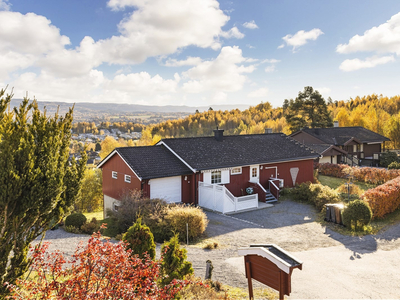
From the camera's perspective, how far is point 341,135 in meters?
43.8

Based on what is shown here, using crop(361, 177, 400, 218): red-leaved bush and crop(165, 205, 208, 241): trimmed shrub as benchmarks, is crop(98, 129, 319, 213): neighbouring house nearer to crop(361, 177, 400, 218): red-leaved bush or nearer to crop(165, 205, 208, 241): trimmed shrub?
crop(165, 205, 208, 241): trimmed shrub

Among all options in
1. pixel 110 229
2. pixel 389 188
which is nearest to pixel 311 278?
pixel 110 229

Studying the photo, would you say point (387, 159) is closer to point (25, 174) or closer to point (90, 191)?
point (90, 191)

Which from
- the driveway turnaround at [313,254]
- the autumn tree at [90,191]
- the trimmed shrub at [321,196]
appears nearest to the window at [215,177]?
the driveway turnaround at [313,254]

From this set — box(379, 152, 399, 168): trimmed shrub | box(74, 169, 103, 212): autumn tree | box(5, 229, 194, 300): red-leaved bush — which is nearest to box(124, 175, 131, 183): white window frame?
box(5, 229, 194, 300): red-leaved bush

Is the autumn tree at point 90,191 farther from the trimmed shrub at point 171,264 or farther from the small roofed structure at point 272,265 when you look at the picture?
the small roofed structure at point 272,265

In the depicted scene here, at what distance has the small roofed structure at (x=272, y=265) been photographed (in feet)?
22.5

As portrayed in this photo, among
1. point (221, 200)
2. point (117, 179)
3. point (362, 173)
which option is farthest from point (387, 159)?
point (117, 179)

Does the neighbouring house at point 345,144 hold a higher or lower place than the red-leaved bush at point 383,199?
higher

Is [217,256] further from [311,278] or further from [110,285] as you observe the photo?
[110,285]

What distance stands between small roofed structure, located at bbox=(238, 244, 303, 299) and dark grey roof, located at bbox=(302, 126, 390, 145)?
3707 centimetres

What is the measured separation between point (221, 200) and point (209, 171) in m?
2.44

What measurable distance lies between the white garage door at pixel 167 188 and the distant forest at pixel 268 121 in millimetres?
47466

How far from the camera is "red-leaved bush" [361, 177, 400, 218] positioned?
18.0 metres
